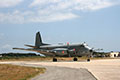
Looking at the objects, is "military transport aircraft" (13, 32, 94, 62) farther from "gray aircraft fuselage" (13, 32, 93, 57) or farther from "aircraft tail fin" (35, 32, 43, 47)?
"aircraft tail fin" (35, 32, 43, 47)

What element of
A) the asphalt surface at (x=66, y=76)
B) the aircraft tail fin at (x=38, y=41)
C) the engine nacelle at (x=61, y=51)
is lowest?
the asphalt surface at (x=66, y=76)

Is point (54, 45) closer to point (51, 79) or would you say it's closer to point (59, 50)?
point (59, 50)

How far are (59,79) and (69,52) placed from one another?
38.5 m

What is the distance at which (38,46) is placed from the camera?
66.1 metres

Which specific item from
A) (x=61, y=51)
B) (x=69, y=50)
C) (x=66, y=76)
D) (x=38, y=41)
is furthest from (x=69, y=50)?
(x=66, y=76)

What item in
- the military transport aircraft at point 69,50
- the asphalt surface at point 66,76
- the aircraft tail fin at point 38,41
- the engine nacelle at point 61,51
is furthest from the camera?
the aircraft tail fin at point 38,41

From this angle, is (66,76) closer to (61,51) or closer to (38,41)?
(61,51)

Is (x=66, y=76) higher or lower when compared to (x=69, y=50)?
lower

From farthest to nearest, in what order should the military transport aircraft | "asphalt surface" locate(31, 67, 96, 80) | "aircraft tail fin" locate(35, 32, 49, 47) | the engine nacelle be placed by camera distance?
"aircraft tail fin" locate(35, 32, 49, 47), the engine nacelle, the military transport aircraft, "asphalt surface" locate(31, 67, 96, 80)

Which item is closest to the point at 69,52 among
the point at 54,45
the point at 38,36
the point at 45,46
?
the point at 54,45

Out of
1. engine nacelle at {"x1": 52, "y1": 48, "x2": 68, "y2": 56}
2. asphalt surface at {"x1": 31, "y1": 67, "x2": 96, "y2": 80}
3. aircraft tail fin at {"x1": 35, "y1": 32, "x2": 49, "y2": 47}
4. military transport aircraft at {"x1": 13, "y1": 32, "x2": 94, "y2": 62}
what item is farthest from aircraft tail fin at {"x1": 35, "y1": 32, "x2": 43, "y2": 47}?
asphalt surface at {"x1": 31, "y1": 67, "x2": 96, "y2": 80}

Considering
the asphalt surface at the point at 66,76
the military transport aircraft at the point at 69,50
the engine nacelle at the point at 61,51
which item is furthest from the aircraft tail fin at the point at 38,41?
the asphalt surface at the point at 66,76

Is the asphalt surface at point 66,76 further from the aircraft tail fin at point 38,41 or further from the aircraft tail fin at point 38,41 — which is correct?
the aircraft tail fin at point 38,41

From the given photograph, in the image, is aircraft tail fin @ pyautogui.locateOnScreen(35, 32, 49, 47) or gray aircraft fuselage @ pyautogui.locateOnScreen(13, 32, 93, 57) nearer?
gray aircraft fuselage @ pyautogui.locateOnScreen(13, 32, 93, 57)
